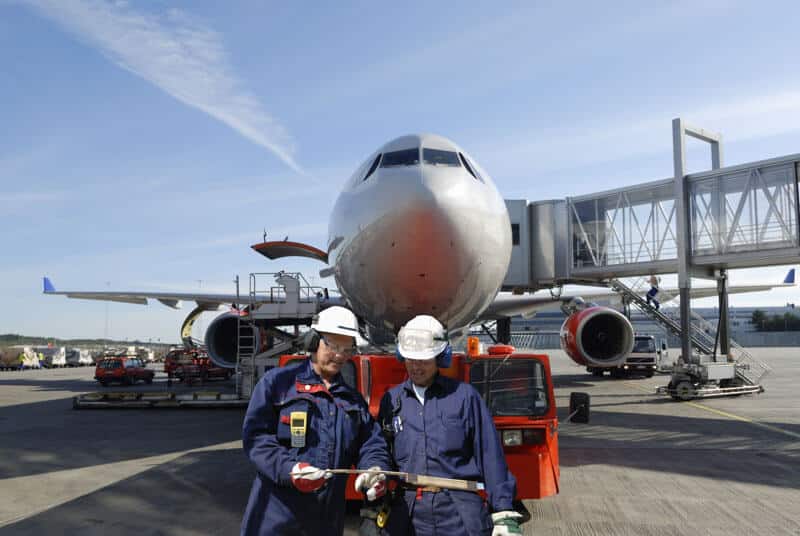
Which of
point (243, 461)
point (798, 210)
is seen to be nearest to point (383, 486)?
point (243, 461)

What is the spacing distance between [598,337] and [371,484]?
12.5m

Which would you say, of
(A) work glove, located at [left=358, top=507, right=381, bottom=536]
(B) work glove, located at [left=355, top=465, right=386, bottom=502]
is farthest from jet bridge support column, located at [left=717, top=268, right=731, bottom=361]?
(B) work glove, located at [left=355, top=465, right=386, bottom=502]

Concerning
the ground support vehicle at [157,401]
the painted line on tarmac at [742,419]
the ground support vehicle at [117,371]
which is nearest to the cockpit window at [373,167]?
the painted line on tarmac at [742,419]

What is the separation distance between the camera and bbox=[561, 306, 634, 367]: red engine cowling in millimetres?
13367

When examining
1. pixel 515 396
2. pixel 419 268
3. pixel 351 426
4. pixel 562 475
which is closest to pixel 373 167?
pixel 419 268

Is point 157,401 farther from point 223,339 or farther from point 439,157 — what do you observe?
point 439,157

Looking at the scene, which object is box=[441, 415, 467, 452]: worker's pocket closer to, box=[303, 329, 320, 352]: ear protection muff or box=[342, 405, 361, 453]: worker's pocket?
box=[342, 405, 361, 453]: worker's pocket

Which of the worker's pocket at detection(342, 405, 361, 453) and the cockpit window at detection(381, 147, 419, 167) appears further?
the cockpit window at detection(381, 147, 419, 167)

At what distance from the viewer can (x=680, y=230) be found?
44.6ft

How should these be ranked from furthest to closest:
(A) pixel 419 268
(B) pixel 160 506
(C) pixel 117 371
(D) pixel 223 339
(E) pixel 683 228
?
(C) pixel 117 371 < (D) pixel 223 339 < (E) pixel 683 228 < (A) pixel 419 268 < (B) pixel 160 506

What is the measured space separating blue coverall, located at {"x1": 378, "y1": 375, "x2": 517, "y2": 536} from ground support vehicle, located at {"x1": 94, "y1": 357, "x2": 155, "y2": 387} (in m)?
21.0

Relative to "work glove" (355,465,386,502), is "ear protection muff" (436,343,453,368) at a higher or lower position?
higher

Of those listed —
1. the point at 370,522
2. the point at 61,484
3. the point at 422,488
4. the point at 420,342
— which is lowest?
the point at 61,484

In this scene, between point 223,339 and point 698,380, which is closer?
point 698,380
